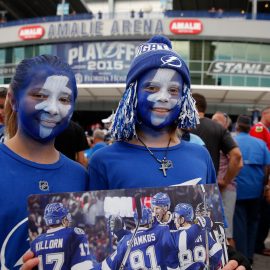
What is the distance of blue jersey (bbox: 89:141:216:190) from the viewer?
1.77 meters

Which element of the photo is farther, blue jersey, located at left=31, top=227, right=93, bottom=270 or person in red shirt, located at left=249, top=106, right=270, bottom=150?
person in red shirt, located at left=249, top=106, right=270, bottom=150

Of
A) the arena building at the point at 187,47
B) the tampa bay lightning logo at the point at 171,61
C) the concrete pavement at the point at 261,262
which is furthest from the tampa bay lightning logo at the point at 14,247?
the arena building at the point at 187,47

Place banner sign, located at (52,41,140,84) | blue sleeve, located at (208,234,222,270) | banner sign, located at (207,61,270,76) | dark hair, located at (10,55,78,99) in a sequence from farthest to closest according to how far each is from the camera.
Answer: banner sign, located at (52,41,140,84)
banner sign, located at (207,61,270,76)
dark hair, located at (10,55,78,99)
blue sleeve, located at (208,234,222,270)

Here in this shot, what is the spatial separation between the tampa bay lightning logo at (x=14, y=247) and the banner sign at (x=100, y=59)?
81.3 ft

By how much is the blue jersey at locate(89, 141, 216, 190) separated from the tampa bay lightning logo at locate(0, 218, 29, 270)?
1.09 ft

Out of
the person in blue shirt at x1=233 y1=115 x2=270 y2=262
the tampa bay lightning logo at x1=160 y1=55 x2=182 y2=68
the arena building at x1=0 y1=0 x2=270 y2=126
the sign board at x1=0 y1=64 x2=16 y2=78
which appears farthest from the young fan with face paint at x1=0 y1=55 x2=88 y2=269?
the sign board at x1=0 y1=64 x2=16 y2=78

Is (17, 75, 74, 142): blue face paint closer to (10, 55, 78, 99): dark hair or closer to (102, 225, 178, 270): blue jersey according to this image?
(10, 55, 78, 99): dark hair

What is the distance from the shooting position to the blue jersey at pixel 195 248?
1546mm

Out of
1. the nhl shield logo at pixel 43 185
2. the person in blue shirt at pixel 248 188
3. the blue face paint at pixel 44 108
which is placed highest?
the blue face paint at pixel 44 108

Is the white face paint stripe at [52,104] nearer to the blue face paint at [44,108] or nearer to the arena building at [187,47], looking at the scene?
the blue face paint at [44,108]

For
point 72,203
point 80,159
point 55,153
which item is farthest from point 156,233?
point 80,159

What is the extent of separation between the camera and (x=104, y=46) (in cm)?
2714

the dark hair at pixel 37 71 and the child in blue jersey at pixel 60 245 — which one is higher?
the dark hair at pixel 37 71

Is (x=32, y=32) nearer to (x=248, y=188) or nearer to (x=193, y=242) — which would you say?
(x=248, y=188)
